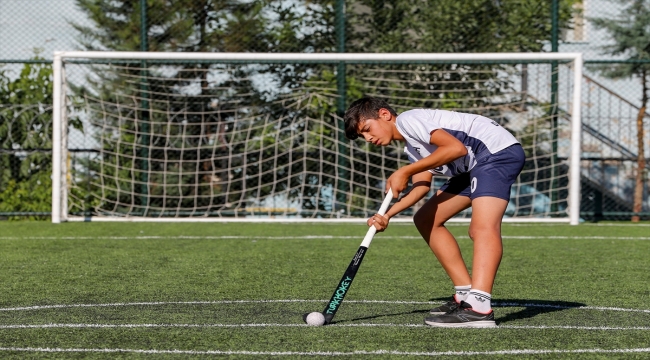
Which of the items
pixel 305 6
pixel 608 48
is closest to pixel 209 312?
pixel 305 6

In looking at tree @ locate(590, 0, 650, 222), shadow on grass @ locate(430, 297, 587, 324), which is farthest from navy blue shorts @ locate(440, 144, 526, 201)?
tree @ locate(590, 0, 650, 222)

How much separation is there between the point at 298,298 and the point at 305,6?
773 cm

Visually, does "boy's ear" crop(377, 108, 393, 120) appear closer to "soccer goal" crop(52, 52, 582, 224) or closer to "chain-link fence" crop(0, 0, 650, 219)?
"soccer goal" crop(52, 52, 582, 224)

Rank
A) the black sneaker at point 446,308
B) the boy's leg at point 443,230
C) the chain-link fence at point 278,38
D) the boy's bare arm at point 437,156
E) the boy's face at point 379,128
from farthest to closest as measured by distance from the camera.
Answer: the chain-link fence at point 278,38, the boy's leg at point 443,230, the black sneaker at point 446,308, the boy's face at point 379,128, the boy's bare arm at point 437,156

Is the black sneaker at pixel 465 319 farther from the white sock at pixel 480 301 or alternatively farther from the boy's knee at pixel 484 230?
the boy's knee at pixel 484 230

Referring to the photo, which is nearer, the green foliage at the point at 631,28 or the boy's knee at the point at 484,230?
the boy's knee at the point at 484,230

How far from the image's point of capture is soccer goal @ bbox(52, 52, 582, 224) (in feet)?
38.1

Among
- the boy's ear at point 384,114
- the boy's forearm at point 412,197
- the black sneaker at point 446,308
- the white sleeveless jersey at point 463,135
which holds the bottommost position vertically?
the black sneaker at point 446,308

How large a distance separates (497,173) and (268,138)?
757 cm

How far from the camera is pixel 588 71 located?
41.8 ft

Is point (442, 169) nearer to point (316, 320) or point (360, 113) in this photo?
point (360, 113)

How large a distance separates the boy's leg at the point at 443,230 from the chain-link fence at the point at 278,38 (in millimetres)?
7215

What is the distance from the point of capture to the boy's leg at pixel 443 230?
15.3 feet

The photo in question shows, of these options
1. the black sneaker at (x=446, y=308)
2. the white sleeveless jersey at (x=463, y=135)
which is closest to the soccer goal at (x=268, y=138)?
the black sneaker at (x=446, y=308)
